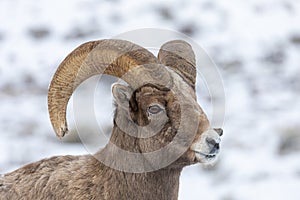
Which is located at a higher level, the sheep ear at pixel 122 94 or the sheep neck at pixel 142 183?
the sheep ear at pixel 122 94

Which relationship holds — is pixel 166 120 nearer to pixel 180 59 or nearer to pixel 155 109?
pixel 155 109

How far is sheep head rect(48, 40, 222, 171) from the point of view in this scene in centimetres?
665

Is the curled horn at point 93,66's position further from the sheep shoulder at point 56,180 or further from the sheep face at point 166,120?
the sheep shoulder at point 56,180

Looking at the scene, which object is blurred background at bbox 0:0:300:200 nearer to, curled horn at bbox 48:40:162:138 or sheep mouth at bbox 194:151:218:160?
curled horn at bbox 48:40:162:138

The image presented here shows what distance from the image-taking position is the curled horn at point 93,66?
675 cm

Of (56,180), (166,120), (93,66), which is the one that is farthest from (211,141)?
(56,180)

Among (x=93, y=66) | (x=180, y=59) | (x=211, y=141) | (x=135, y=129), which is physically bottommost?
(x=211, y=141)

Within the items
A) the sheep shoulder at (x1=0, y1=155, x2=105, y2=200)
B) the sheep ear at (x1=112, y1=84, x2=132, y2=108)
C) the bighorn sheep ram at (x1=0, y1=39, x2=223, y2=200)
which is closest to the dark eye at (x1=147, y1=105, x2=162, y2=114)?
the bighorn sheep ram at (x1=0, y1=39, x2=223, y2=200)

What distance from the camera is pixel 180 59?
7160 millimetres

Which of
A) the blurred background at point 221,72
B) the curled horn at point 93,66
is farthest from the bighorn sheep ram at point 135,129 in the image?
the blurred background at point 221,72

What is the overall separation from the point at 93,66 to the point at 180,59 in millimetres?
768

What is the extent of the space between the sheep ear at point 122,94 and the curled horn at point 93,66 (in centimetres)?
8

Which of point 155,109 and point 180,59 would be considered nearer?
point 155,109

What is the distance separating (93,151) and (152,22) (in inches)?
487
